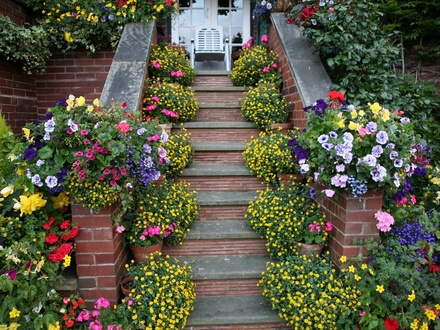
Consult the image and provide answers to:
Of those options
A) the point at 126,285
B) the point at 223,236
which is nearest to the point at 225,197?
the point at 223,236

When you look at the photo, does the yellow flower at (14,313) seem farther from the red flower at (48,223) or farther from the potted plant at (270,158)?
the potted plant at (270,158)

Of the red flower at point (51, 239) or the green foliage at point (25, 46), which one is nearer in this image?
the red flower at point (51, 239)

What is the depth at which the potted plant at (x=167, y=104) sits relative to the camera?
11.8 feet

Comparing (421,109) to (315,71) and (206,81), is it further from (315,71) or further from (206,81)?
(206,81)

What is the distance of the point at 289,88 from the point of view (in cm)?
370

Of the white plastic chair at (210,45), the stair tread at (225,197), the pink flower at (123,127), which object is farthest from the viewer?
the white plastic chair at (210,45)

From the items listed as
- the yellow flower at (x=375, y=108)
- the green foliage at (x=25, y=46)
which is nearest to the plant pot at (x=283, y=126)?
the yellow flower at (x=375, y=108)

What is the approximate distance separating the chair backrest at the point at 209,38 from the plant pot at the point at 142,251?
4693 mm

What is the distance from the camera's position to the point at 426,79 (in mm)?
4898

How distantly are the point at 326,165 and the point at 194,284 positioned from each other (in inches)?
48.4

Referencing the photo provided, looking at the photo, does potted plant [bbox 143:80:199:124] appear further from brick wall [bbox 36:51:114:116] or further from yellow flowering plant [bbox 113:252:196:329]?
yellow flowering plant [bbox 113:252:196:329]

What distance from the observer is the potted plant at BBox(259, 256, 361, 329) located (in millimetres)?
2135

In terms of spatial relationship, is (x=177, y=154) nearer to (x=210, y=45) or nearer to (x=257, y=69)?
(x=257, y=69)

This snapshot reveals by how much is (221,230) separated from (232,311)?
0.66m
